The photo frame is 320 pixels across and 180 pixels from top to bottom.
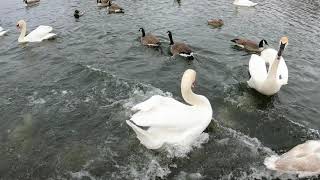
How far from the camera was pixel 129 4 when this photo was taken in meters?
22.5

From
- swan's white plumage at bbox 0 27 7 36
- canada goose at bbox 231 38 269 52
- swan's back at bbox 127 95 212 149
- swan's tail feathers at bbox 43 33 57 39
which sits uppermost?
swan's back at bbox 127 95 212 149

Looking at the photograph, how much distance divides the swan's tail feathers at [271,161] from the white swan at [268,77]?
3081 mm

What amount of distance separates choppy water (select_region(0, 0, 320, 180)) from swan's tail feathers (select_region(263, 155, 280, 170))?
0.14m

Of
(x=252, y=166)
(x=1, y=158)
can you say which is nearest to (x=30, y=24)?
(x=1, y=158)

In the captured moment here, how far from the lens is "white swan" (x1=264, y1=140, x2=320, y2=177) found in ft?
27.6

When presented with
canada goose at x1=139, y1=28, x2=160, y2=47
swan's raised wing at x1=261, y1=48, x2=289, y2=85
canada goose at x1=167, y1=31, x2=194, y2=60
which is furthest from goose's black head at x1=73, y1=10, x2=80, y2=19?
swan's raised wing at x1=261, y1=48, x2=289, y2=85

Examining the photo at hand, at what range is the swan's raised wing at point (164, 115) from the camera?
28.8 ft

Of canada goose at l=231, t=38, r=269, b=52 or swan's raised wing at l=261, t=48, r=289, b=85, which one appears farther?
canada goose at l=231, t=38, r=269, b=52

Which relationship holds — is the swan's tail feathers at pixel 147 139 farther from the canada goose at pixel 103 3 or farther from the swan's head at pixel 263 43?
the canada goose at pixel 103 3

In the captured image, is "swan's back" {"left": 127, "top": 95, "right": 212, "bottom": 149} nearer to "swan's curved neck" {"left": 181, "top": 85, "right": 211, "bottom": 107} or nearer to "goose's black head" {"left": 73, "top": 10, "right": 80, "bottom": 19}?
"swan's curved neck" {"left": 181, "top": 85, "right": 211, "bottom": 107}

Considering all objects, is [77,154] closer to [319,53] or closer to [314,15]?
[319,53]

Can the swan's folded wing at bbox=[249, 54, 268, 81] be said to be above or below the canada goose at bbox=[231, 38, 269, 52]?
above

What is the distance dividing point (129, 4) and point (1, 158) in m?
14.6

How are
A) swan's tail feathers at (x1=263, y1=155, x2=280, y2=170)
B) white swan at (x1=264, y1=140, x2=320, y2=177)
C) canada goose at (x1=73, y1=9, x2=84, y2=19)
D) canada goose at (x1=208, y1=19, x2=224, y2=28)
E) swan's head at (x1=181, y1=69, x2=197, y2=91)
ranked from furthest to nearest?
canada goose at (x1=73, y1=9, x2=84, y2=19) < canada goose at (x1=208, y1=19, x2=224, y2=28) < swan's head at (x1=181, y1=69, x2=197, y2=91) < swan's tail feathers at (x1=263, y1=155, x2=280, y2=170) < white swan at (x1=264, y1=140, x2=320, y2=177)
